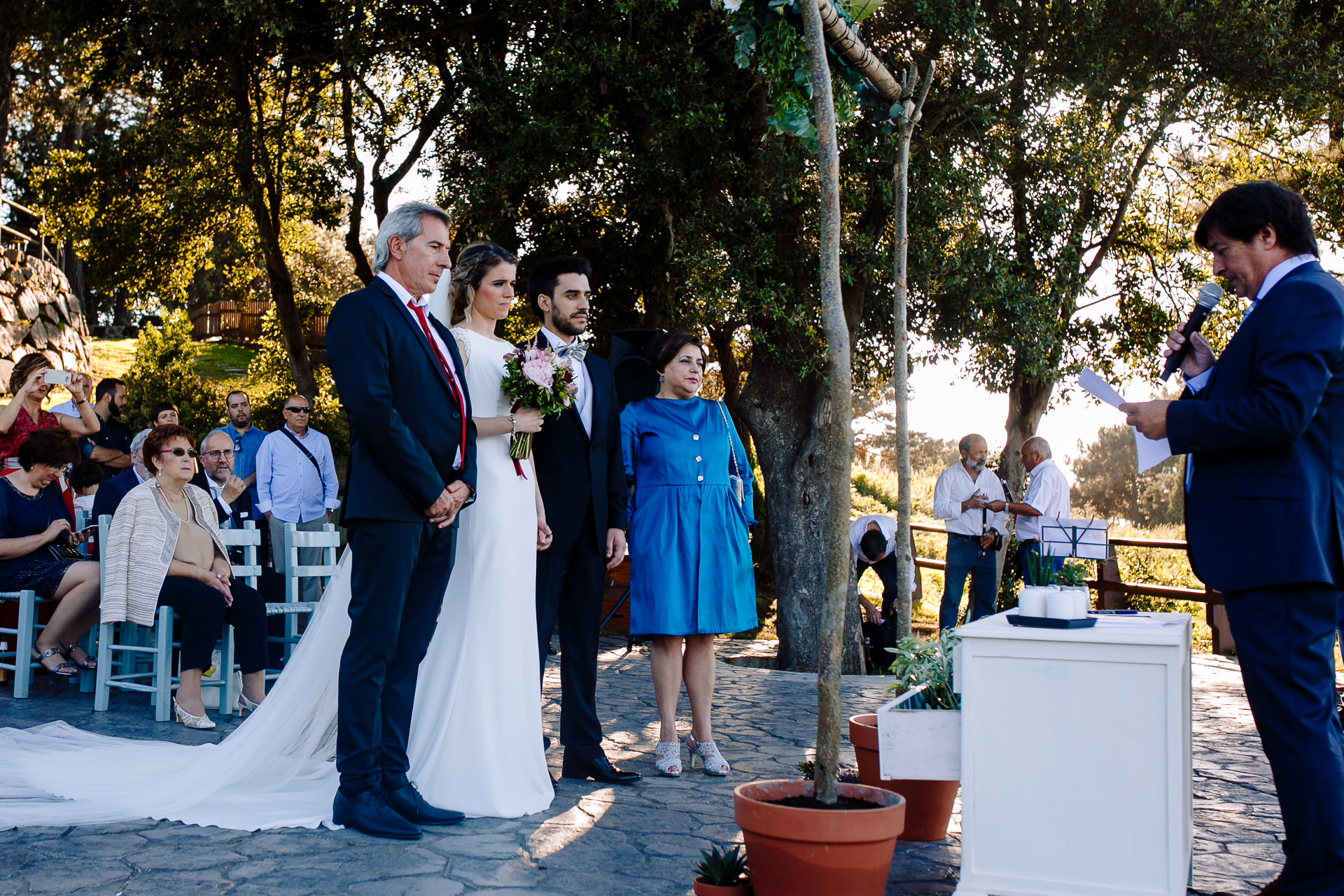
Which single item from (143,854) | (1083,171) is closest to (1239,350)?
(143,854)

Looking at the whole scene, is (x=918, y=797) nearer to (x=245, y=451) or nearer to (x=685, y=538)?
(x=685, y=538)

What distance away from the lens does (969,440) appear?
10.1m

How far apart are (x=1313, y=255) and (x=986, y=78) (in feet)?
23.6

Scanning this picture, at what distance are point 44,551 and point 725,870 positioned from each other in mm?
5663

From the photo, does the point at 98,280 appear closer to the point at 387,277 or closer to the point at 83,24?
the point at 83,24

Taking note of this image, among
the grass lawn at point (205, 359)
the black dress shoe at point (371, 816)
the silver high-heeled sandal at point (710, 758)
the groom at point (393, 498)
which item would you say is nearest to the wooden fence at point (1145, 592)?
the silver high-heeled sandal at point (710, 758)

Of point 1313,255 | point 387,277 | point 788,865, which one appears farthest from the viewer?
point 387,277

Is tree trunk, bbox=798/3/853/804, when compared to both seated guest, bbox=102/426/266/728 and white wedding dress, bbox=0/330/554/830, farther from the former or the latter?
seated guest, bbox=102/426/266/728

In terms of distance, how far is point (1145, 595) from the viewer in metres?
12.2

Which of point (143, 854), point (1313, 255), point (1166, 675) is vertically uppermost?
point (1313, 255)

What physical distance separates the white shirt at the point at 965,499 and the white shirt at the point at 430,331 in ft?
21.9

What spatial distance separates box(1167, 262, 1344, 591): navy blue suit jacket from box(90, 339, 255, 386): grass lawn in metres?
25.4

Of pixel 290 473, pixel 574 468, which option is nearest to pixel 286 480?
pixel 290 473

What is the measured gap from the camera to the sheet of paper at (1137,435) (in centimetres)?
312
